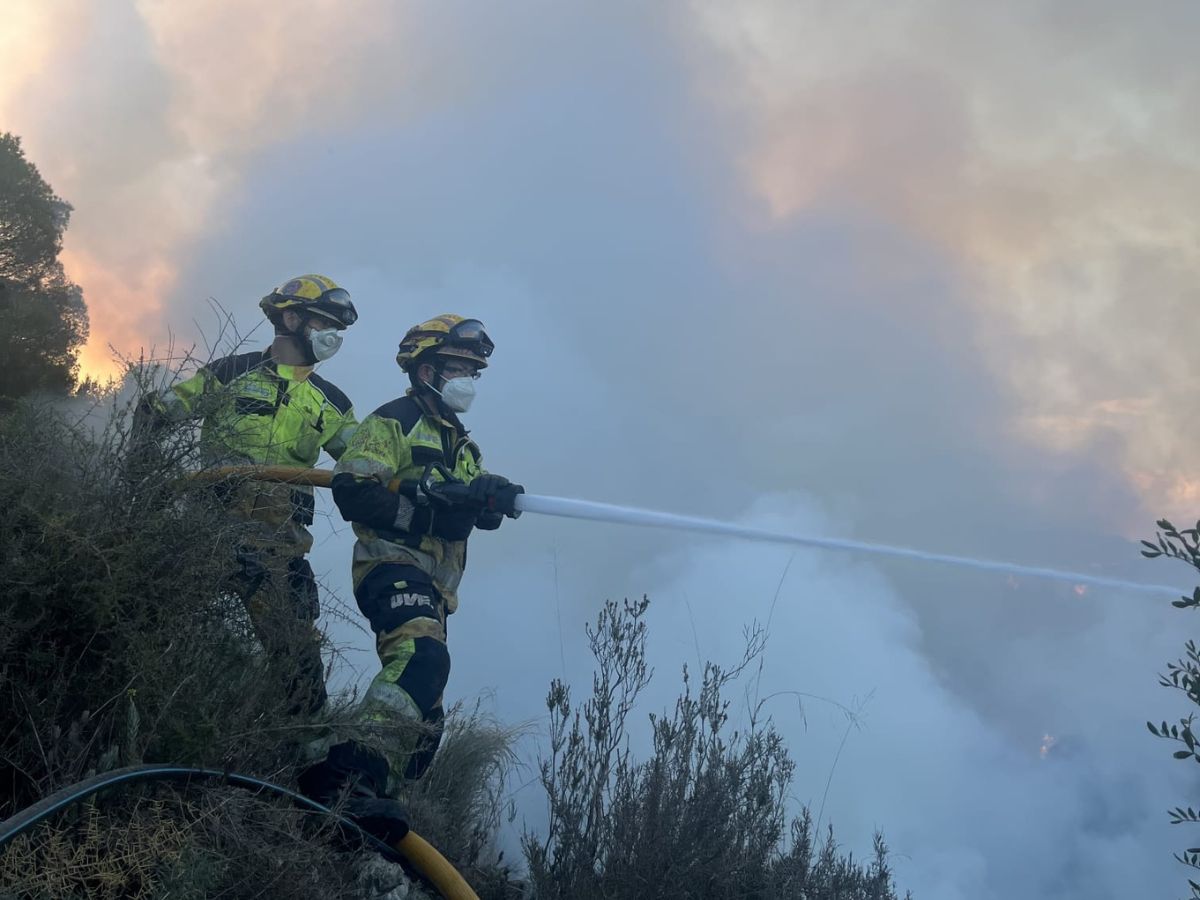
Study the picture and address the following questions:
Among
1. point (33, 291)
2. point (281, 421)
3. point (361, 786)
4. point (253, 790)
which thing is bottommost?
point (253, 790)

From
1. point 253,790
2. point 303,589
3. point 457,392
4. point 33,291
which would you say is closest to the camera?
point 253,790

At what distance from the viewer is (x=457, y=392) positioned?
20.5 feet

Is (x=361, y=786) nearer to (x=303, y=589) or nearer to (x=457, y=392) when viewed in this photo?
(x=303, y=589)

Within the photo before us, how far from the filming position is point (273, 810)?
342cm

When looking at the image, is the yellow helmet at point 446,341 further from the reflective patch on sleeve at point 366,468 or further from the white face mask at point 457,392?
the reflective patch on sleeve at point 366,468

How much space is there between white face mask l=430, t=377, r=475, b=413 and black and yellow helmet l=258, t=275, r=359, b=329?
0.69m

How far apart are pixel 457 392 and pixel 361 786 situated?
246 centimetres

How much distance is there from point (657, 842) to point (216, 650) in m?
1.95

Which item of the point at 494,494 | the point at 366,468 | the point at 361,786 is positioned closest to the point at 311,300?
the point at 366,468

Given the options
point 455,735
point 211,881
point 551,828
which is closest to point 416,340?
point 455,735

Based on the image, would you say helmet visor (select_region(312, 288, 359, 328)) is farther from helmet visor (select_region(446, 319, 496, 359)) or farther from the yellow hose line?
the yellow hose line

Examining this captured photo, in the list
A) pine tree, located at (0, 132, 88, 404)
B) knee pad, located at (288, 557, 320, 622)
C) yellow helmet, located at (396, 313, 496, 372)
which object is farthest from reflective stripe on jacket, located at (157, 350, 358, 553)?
pine tree, located at (0, 132, 88, 404)

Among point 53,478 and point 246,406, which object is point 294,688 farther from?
point 246,406

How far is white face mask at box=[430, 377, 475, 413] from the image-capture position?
6250 mm
